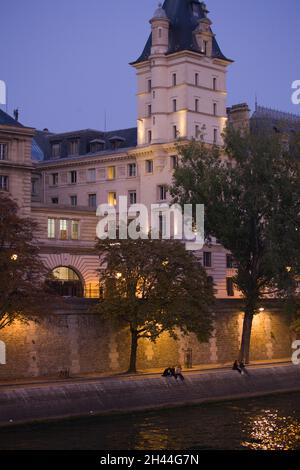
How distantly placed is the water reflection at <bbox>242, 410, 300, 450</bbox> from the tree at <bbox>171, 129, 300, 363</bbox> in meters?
15.2

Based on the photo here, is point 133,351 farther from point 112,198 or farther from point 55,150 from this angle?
point 55,150

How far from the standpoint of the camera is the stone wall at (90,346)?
61.5 meters

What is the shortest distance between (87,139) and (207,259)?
68.4ft

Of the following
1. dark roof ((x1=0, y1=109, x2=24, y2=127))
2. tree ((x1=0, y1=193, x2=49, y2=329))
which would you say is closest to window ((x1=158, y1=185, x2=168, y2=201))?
dark roof ((x1=0, y1=109, x2=24, y2=127))

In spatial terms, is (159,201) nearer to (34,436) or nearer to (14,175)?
(14,175)

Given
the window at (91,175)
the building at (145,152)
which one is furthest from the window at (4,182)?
the window at (91,175)

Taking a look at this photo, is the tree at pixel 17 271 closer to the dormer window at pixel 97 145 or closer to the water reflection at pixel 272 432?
the water reflection at pixel 272 432

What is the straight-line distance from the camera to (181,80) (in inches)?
3565

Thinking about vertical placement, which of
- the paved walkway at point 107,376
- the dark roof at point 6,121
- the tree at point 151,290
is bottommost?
the paved walkway at point 107,376

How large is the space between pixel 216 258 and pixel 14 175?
76.4ft

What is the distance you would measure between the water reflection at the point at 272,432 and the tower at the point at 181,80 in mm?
40693

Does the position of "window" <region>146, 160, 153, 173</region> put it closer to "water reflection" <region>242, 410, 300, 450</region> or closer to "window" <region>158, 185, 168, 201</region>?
Answer: "window" <region>158, 185, 168, 201</region>

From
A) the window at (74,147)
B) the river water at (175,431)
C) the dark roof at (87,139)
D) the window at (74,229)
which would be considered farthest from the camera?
the window at (74,147)

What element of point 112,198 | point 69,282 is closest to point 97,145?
point 112,198
